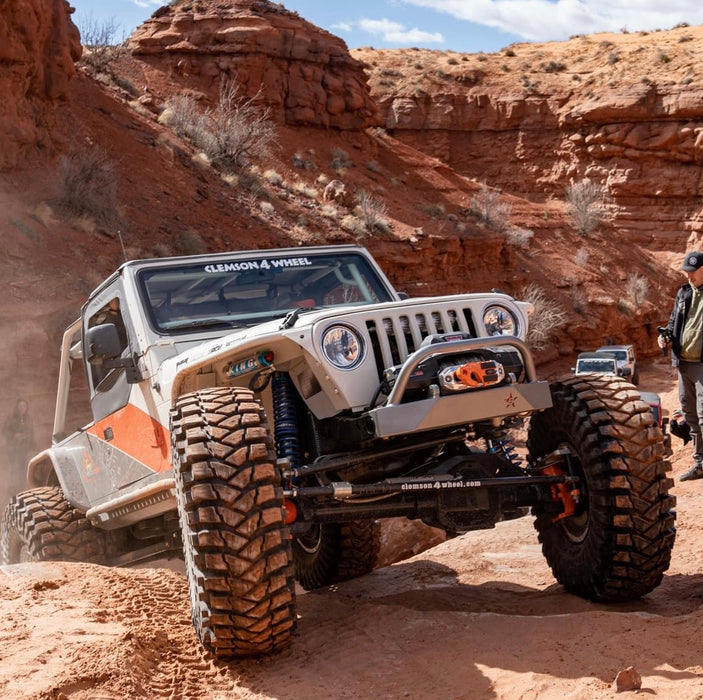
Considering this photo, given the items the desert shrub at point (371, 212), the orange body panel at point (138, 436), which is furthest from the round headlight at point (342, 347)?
the desert shrub at point (371, 212)

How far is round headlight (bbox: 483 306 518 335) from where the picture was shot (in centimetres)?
536

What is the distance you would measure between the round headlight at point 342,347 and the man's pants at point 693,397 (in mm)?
3818

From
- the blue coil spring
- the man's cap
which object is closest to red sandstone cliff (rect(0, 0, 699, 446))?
the man's cap

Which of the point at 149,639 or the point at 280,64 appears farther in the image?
the point at 280,64

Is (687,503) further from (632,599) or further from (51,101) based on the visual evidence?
(51,101)

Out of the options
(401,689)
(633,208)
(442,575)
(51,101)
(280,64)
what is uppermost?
(280,64)

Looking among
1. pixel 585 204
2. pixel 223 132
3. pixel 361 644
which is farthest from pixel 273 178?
pixel 361 644

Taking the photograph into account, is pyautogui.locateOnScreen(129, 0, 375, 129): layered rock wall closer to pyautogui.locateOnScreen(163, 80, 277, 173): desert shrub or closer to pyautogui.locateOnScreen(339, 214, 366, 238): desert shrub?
pyautogui.locateOnScreen(163, 80, 277, 173): desert shrub

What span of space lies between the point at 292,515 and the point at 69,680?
1.29 metres

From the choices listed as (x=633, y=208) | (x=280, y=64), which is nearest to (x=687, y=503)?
(x=280, y=64)

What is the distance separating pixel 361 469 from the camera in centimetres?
522

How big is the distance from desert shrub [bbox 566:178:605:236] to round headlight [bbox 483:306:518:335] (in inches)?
1297

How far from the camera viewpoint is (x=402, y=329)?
501 centimetres

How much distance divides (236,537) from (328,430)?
3.88 ft
